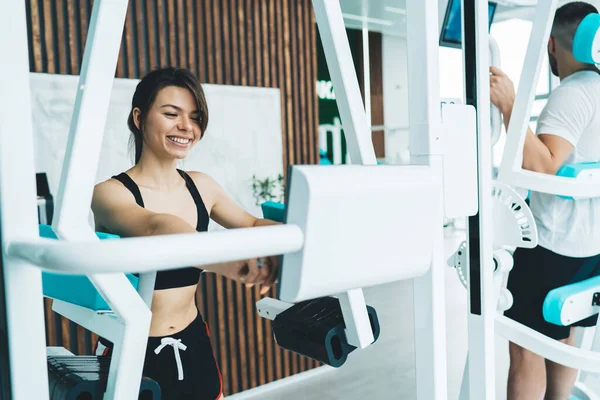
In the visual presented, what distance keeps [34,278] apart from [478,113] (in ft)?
3.64

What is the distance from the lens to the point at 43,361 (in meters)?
0.70

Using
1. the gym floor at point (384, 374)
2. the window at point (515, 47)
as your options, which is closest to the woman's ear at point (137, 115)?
the gym floor at point (384, 374)

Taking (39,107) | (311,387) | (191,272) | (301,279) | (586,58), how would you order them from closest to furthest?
(301,279) → (191,272) → (586,58) → (39,107) → (311,387)

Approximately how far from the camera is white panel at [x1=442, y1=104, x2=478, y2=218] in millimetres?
1077

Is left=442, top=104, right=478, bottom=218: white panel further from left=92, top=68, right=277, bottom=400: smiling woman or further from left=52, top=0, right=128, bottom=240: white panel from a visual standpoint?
left=52, top=0, right=128, bottom=240: white panel

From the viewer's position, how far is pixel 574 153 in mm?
2061

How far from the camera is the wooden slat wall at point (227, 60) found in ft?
9.38

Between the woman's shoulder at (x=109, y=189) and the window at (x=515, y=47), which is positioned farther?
the window at (x=515, y=47)

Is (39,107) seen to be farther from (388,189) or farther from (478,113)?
(388,189)

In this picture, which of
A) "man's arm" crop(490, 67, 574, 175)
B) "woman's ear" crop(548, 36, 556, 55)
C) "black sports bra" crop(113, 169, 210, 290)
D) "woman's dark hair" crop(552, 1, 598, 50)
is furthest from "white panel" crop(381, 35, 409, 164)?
"black sports bra" crop(113, 169, 210, 290)

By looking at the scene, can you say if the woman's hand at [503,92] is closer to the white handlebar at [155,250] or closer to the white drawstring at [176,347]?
the white drawstring at [176,347]

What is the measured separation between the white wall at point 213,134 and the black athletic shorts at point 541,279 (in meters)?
1.87

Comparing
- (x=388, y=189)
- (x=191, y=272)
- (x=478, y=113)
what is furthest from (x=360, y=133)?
(x=191, y=272)

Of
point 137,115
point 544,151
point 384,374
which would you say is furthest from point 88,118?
point 384,374
